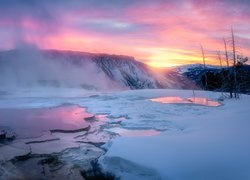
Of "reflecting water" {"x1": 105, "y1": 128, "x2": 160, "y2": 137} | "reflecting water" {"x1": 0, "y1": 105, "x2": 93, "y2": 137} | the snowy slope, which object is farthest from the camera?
the snowy slope

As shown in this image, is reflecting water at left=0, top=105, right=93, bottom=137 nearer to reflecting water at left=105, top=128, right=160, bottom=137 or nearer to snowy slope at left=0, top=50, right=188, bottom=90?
→ reflecting water at left=105, top=128, right=160, bottom=137

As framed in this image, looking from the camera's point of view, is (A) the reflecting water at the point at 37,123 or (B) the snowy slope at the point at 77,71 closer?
(A) the reflecting water at the point at 37,123

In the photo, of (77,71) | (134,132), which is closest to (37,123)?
(134,132)

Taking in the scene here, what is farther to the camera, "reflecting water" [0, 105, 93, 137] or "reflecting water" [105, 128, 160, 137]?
"reflecting water" [0, 105, 93, 137]

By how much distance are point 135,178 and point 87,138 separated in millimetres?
4651

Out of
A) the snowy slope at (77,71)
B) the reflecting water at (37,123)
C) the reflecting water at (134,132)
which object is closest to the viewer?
the reflecting water at (134,132)

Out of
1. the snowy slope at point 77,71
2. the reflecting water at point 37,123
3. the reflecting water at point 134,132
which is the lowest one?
the reflecting water at point 134,132

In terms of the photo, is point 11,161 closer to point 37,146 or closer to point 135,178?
point 37,146

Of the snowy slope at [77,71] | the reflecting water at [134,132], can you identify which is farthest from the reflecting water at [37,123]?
the snowy slope at [77,71]

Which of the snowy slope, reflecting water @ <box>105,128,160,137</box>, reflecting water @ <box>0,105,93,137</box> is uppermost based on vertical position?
the snowy slope

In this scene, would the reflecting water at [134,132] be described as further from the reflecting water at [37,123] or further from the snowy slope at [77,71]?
the snowy slope at [77,71]

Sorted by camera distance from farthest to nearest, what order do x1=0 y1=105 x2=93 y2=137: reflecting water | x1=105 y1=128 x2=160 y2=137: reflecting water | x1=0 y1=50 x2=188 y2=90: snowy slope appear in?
x1=0 y1=50 x2=188 y2=90: snowy slope → x1=0 y1=105 x2=93 y2=137: reflecting water → x1=105 y1=128 x2=160 y2=137: reflecting water

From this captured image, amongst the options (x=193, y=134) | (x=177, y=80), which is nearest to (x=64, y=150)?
(x=193, y=134)

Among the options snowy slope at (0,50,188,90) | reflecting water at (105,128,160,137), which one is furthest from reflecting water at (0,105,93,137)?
snowy slope at (0,50,188,90)
